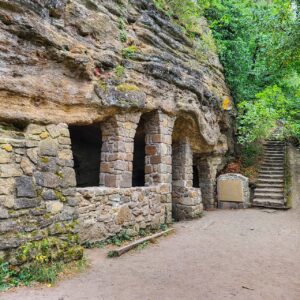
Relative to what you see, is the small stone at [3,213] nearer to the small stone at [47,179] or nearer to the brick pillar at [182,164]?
the small stone at [47,179]

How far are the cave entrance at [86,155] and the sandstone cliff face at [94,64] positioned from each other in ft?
9.27

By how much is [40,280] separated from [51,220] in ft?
2.95

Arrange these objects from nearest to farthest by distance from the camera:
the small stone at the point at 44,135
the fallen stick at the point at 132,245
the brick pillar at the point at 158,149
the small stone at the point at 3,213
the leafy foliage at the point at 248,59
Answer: the small stone at the point at 3,213 < the small stone at the point at 44,135 < the fallen stick at the point at 132,245 < the brick pillar at the point at 158,149 < the leafy foliage at the point at 248,59

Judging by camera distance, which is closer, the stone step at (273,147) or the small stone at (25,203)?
the small stone at (25,203)

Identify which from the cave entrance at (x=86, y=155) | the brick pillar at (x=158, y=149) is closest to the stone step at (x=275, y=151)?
the brick pillar at (x=158, y=149)

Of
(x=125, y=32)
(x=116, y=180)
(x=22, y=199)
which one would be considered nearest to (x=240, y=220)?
(x=116, y=180)

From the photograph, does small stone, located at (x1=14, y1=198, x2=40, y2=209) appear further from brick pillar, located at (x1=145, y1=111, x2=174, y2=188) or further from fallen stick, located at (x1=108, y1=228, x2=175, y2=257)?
brick pillar, located at (x1=145, y1=111, x2=174, y2=188)

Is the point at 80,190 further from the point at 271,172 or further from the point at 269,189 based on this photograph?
the point at 271,172

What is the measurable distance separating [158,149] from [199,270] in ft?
12.1

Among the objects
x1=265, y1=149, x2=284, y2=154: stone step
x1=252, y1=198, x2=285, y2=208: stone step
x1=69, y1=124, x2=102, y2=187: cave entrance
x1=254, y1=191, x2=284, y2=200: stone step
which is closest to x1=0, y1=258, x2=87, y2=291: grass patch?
x1=69, y1=124, x2=102, y2=187: cave entrance

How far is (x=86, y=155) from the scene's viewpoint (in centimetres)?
999

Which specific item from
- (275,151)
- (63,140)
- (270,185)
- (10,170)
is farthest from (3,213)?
(275,151)

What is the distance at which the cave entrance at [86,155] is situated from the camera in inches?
378

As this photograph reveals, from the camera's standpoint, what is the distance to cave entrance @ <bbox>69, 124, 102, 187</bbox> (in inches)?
378
